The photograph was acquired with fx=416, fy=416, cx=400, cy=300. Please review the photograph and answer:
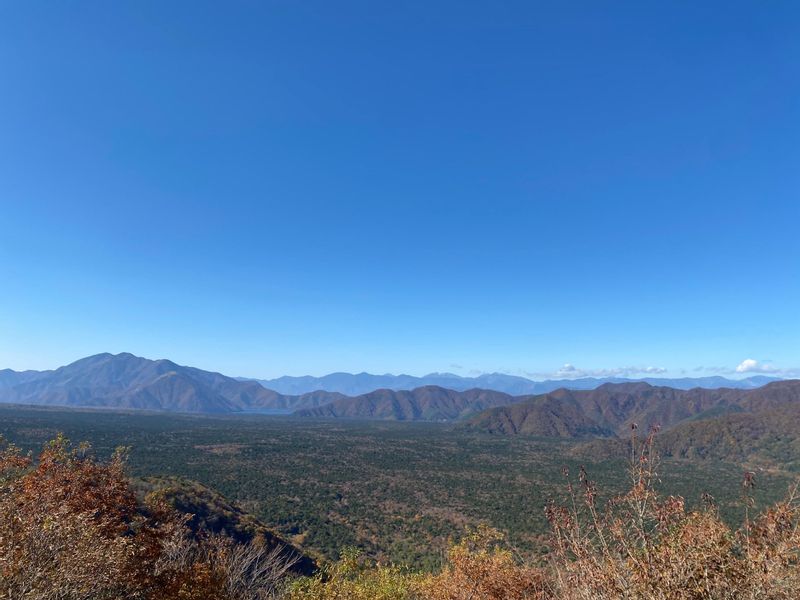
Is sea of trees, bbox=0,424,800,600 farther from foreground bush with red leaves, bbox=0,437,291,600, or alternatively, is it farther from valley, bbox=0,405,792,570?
valley, bbox=0,405,792,570

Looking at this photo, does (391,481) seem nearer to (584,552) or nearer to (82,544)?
(82,544)

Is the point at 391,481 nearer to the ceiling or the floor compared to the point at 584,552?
nearer to the floor

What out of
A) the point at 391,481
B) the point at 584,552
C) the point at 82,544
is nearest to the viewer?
the point at 584,552

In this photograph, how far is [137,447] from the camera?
341 feet

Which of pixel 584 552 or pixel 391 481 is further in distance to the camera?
pixel 391 481

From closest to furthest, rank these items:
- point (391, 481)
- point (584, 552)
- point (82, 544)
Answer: point (584, 552)
point (82, 544)
point (391, 481)

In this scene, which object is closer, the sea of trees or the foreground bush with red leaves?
the sea of trees

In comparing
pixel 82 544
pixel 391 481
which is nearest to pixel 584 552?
pixel 82 544

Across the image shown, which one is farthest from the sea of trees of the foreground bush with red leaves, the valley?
the valley

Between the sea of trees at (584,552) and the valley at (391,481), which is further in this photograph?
the valley at (391,481)

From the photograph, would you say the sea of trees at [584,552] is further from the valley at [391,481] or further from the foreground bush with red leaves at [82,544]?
the valley at [391,481]

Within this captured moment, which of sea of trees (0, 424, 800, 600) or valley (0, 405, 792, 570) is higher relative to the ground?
sea of trees (0, 424, 800, 600)

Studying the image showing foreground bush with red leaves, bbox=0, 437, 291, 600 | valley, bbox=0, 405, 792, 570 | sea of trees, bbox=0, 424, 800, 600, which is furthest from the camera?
valley, bbox=0, 405, 792, 570

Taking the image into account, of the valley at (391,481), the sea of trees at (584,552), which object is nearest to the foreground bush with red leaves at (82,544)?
the sea of trees at (584,552)
